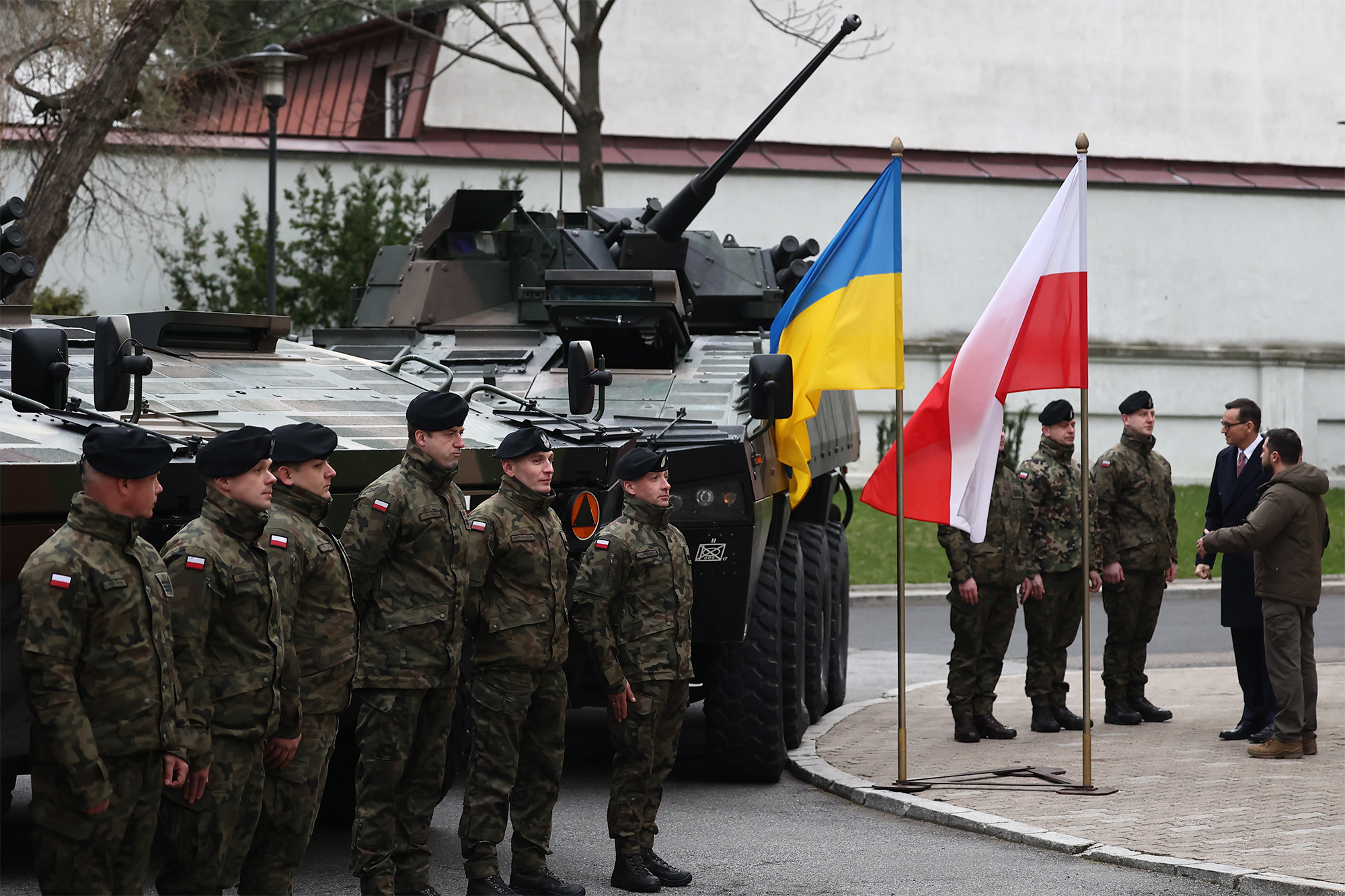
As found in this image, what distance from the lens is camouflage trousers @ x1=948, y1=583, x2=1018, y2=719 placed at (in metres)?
9.78

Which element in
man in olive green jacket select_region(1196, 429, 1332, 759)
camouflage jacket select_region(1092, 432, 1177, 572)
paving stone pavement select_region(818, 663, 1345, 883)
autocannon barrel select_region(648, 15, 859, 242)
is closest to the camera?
paving stone pavement select_region(818, 663, 1345, 883)

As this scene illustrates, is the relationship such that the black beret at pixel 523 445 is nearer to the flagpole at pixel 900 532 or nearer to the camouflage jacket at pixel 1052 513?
the flagpole at pixel 900 532

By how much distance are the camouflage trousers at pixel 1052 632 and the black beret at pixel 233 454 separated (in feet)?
19.3

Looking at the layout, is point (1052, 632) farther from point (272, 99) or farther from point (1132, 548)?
point (272, 99)

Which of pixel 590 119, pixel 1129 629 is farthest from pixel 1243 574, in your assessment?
pixel 590 119

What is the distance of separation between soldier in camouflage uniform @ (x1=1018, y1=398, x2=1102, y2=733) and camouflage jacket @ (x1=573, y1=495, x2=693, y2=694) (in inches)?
148

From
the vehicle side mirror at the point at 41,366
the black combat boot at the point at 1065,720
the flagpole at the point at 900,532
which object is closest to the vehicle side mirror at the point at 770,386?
the flagpole at the point at 900,532

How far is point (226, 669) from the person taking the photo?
509cm

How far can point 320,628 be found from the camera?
18.5 feet

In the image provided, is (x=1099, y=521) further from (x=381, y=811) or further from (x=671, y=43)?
(x=671, y=43)

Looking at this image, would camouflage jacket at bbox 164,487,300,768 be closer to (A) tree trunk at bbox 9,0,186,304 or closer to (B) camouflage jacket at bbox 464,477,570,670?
(B) camouflage jacket at bbox 464,477,570,670

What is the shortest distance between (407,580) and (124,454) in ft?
5.36

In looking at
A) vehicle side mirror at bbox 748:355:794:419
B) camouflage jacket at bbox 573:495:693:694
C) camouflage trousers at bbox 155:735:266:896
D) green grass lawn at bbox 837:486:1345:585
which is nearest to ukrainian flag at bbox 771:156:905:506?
vehicle side mirror at bbox 748:355:794:419

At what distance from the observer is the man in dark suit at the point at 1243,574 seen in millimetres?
9672
